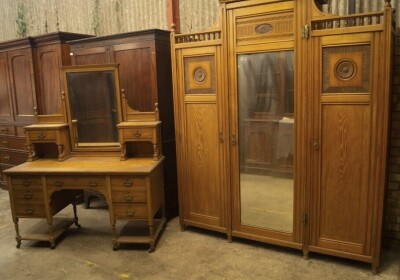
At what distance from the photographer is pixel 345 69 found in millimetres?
2443

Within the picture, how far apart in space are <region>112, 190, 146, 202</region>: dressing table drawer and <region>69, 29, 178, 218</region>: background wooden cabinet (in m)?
0.54

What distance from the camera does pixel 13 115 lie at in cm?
463

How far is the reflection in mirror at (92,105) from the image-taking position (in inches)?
131

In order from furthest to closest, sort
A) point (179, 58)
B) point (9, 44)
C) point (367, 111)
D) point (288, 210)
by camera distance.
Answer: point (9, 44) < point (179, 58) < point (288, 210) < point (367, 111)

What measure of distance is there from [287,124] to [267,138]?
0.70 feet

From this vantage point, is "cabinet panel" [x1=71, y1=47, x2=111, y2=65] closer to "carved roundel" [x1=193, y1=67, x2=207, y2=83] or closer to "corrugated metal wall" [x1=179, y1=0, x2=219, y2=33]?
"corrugated metal wall" [x1=179, y1=0, x2=219, y2=33]

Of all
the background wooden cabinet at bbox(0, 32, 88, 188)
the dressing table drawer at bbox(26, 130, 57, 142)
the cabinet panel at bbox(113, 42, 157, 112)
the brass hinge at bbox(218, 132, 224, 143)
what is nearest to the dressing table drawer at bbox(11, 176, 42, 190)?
the dressing table drawer at bbox(26, 130, 57, 142)

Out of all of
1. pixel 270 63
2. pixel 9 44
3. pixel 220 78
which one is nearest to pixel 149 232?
pixel 220 78

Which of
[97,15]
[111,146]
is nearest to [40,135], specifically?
[111,146]

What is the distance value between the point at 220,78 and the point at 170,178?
131 centimetres

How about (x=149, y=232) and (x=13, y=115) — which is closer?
(x=149, y=232)

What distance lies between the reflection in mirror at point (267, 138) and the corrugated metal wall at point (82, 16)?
74.7 inches

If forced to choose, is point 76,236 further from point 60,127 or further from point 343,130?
point 343,130

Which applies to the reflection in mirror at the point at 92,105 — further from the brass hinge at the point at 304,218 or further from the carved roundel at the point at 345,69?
the carved roundel at the point at 345,69
